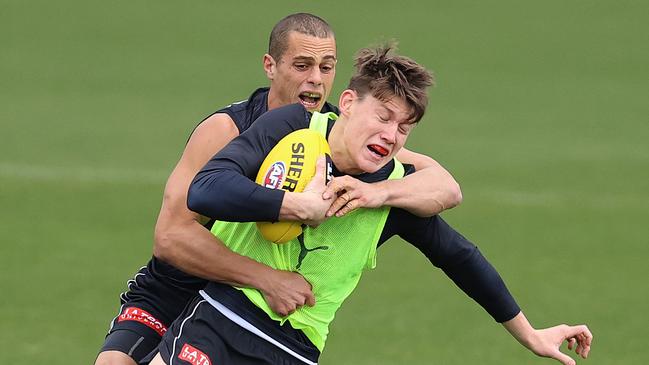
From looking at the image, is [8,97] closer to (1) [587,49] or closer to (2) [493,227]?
(2) [493,227]

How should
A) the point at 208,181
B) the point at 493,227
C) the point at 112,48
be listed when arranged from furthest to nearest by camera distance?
the point at 112,48
the point at 493,227
the point at 208,181

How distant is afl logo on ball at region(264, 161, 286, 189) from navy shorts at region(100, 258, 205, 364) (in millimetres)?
1683

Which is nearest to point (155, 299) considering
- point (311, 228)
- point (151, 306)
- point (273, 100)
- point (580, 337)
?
point (151, 306)

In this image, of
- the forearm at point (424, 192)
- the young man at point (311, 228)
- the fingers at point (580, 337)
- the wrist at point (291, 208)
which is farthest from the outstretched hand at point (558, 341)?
the wrist at point (291, 208)

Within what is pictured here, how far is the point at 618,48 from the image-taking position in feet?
81.5

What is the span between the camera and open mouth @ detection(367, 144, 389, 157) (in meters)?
5.98

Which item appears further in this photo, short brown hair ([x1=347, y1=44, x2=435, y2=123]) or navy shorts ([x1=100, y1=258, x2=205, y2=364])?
navy shorts ([x1=100, y1=258, x2=205, y2=364])

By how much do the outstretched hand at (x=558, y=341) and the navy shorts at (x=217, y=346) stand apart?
1321 millimetres

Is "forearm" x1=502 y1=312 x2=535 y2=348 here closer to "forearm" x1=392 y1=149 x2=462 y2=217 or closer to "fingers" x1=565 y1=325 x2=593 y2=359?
"fingers" x1=565 y1=325 x2=593 y2=359

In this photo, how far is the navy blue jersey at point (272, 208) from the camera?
5.71 metres

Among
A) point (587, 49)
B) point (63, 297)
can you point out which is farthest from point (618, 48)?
point (63, 297)

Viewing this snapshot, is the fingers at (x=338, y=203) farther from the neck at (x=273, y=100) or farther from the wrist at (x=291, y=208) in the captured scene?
the neck at (x=273, y=100)

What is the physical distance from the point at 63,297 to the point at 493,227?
207 inches

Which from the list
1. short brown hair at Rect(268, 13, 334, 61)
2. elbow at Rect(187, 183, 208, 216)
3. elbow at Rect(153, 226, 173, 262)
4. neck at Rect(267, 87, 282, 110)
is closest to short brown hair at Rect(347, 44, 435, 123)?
elbow at Rect(187, 183, 208, 216)
